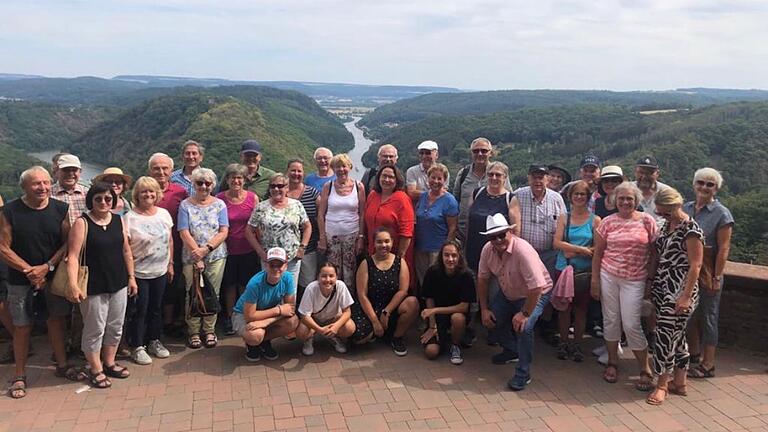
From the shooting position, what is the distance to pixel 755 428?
371cm

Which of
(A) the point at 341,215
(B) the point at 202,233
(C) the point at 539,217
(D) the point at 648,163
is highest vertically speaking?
(D) the point at 648,163

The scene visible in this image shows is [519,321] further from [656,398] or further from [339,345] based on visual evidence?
[339,345]

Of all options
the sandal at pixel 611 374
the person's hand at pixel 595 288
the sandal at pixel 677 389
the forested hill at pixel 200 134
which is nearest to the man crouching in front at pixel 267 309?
the person's hand at pixel 595 288

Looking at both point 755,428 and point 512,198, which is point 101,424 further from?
point 755,428

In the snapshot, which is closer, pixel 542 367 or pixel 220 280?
pixel 542 367

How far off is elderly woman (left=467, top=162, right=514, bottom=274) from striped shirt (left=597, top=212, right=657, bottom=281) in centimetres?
83

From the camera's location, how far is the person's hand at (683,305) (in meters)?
3.94

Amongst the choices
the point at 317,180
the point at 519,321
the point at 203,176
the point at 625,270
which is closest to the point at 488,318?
the point at 519,321

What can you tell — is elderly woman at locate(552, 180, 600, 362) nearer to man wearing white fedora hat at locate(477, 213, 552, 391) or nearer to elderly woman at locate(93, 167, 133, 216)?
man wearing white fedora hat at locate(477, 213, 552, 391)

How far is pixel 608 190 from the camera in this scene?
16.0 ft

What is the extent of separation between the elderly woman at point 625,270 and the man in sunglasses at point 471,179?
1.06 metres

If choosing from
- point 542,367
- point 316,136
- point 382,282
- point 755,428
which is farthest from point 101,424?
point 316,136

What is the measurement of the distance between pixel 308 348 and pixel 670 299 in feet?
9.27

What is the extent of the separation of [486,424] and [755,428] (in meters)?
1.77
